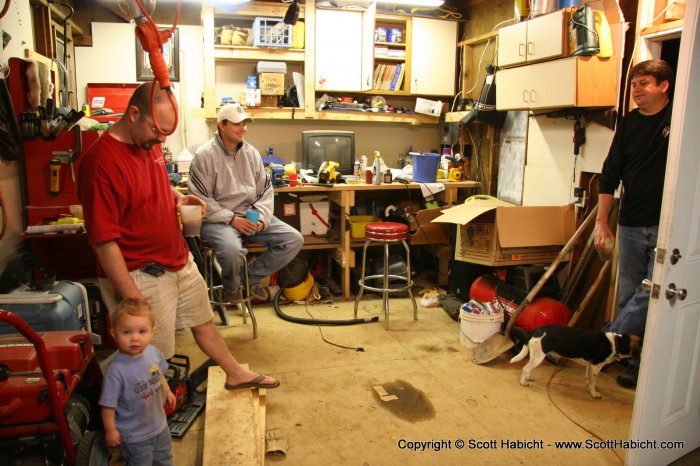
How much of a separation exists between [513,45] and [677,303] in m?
2.32

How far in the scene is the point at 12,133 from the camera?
2836mm

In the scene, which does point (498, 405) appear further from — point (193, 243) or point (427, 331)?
point (193, 243)

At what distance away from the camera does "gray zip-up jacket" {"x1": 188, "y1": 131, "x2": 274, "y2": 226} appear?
3.42 metres

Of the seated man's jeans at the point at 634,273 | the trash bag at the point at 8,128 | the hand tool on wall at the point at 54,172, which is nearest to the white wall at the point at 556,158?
the seated man's jeans at the point at 634,273

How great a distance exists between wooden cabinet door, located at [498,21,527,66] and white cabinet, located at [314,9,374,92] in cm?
140

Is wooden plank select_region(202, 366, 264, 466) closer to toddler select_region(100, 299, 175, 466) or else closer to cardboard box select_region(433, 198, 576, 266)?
toddler select_region(100, 299, 175, 466)

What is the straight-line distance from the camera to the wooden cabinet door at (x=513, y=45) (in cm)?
360

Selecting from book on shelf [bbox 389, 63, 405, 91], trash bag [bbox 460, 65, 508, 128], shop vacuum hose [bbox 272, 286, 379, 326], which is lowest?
shop vacuum hose [bbox 272, 286, 379, 326]

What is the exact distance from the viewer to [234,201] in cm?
352

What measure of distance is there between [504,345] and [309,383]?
122 centimetres

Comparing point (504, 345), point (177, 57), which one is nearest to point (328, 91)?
point (177, 57)

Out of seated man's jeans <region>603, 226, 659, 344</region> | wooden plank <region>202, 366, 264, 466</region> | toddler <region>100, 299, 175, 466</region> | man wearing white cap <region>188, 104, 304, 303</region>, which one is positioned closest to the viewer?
toddler <region>100, 299, 175, 466</region>

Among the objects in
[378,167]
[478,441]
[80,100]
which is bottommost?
[478,441]

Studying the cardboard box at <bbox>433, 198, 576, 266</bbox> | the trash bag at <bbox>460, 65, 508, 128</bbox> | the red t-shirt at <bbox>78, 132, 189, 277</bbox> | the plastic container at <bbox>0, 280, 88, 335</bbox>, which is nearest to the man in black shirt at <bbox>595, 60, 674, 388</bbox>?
the cardboard box at <bbox>433, 198, 576, 266</bbox>
